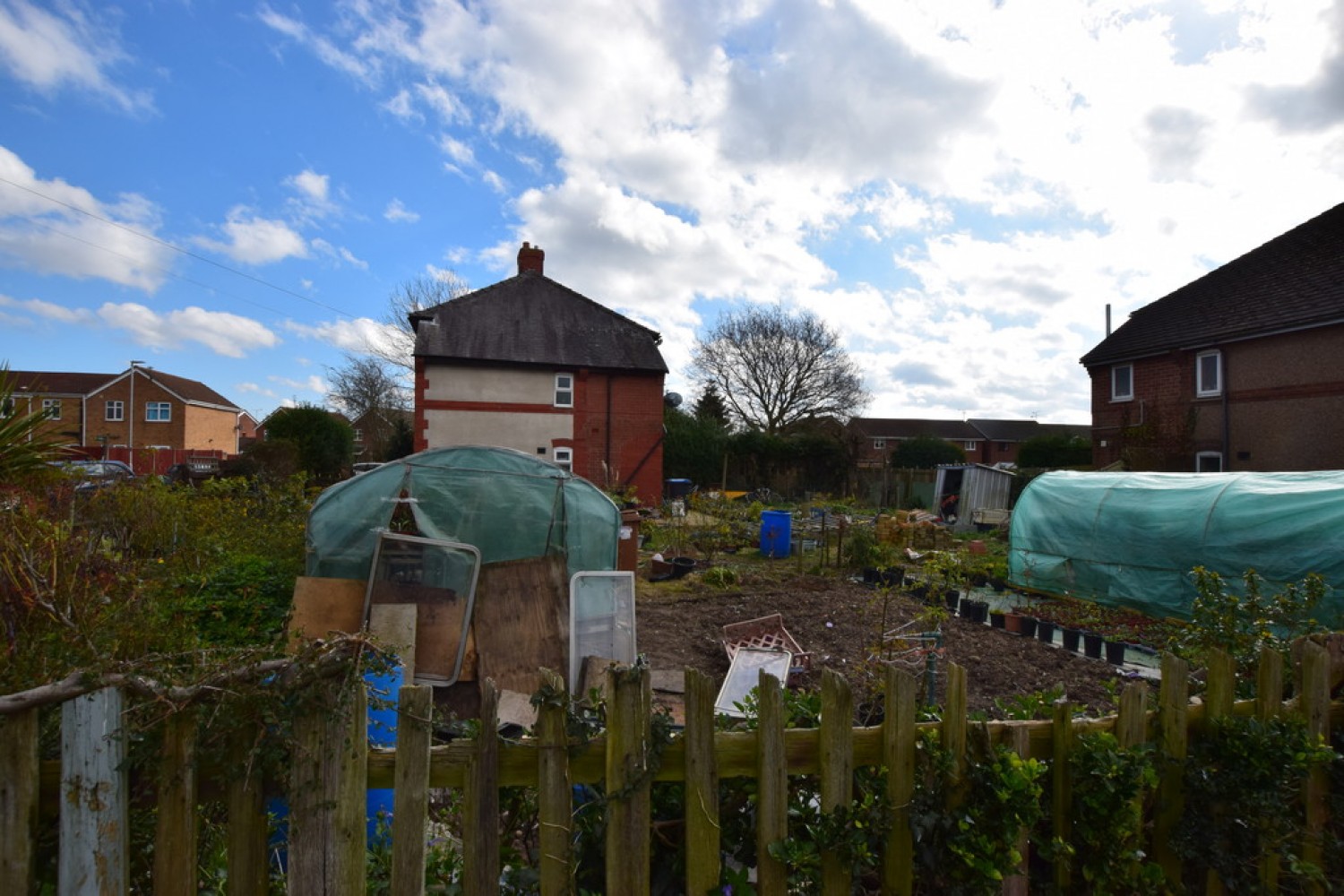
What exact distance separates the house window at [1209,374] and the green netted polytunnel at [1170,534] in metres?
10.7

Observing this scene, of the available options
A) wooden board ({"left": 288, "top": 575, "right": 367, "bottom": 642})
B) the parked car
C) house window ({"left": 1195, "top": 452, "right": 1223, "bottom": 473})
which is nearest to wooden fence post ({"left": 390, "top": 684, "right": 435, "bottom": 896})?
wooden board ({"left": 288, "top": 575, "right": 367, "bottom": 642})

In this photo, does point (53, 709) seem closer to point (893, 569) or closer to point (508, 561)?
point (508, 561)

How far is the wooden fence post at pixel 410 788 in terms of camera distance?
5.93 feet

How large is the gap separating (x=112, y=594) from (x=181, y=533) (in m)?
4.23

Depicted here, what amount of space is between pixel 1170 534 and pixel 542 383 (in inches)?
713

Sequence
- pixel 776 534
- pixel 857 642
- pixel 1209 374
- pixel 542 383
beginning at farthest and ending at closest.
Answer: pixel 542 383 → pixel 1209 374 → pixel 776 534 → pixel 857 642

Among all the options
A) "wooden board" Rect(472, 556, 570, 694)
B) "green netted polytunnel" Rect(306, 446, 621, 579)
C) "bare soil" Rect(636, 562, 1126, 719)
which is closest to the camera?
"wooden board" Rect(472, 556, 570, 694)

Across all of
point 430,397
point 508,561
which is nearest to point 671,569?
point 508,561

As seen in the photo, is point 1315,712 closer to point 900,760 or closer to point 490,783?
point 900,760

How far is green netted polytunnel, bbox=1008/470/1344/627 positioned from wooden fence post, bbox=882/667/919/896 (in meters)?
7.56

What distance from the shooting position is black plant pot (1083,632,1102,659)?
7.76 m

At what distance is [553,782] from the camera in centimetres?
191

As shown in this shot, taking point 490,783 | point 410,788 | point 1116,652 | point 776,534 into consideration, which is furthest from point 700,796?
point 776,534

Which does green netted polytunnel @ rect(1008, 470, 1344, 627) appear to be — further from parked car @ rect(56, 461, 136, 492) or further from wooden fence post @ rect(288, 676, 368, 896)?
parked car @ rect(56, 461, 136, 492)
